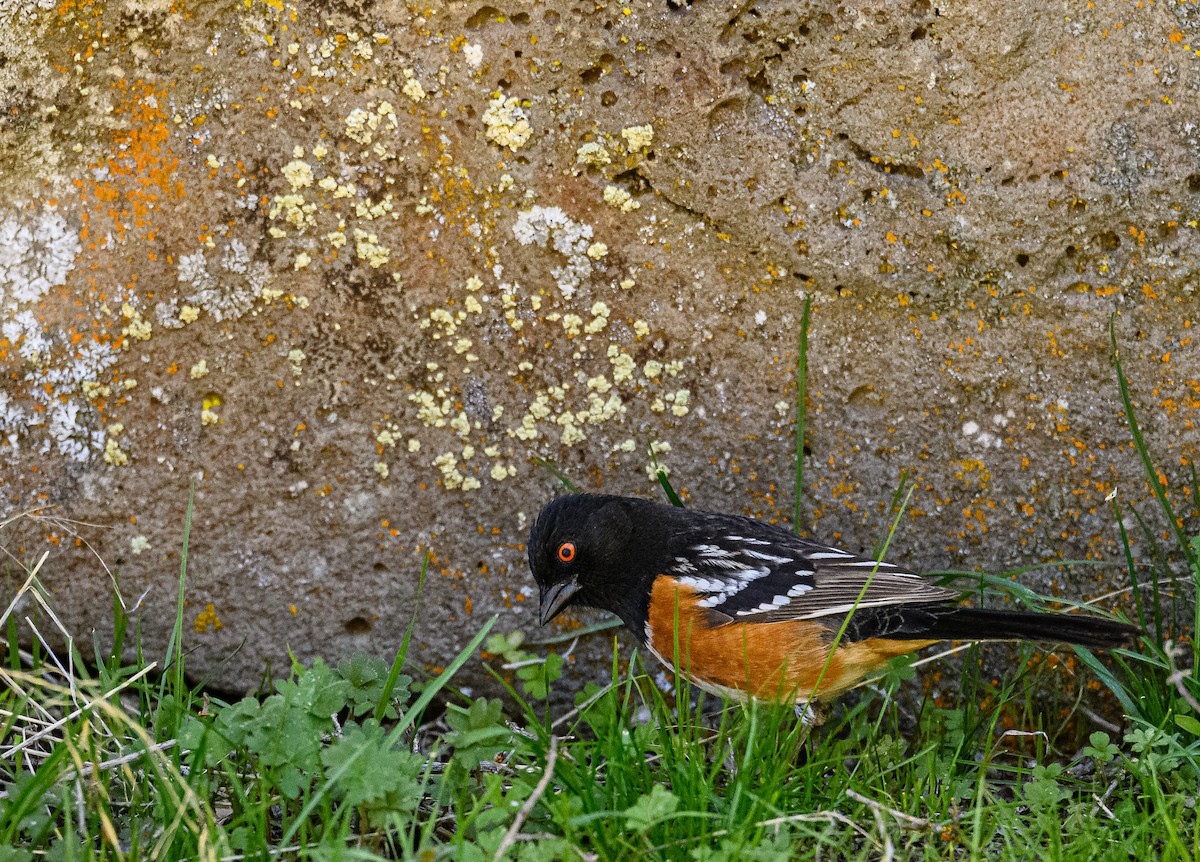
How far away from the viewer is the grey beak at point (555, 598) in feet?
9.67

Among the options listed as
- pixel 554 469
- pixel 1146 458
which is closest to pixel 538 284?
pixel 554 469

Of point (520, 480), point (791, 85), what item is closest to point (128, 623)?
point (520, 480)

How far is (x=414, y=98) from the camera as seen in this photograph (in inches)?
122

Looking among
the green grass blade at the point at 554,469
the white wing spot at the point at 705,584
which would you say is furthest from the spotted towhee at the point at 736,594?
the green grass blade at the point at 554,469

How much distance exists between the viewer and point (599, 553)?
2908mm

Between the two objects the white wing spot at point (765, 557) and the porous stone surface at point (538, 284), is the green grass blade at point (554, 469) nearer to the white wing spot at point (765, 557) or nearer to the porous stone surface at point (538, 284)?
the porous stone surface at point (538, 284)

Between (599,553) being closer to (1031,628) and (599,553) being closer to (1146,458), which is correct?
(1031,628)

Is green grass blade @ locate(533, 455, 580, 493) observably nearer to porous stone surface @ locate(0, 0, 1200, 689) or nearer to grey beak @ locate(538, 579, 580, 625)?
porous stone surface @ locate(0, 0, 1200, 689)

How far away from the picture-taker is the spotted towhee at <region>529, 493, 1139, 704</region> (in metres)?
2.81

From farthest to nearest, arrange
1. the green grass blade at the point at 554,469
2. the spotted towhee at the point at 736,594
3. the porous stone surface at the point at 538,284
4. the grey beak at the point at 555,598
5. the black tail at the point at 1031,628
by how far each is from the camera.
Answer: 1. the green grass blade at the point at 554,469
2. the porous stone surface at the point at 538,284
3. the grey beak at the point at 555,598
4. the spotted towhee at the point at 736,594
5. the black tail at the point at 1031,628

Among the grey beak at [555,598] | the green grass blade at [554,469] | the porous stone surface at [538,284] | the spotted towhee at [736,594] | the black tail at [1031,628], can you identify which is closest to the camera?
A: the black tail at [1031,628]

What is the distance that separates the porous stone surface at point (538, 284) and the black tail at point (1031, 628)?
444mm

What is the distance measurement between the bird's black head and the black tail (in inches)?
30.9

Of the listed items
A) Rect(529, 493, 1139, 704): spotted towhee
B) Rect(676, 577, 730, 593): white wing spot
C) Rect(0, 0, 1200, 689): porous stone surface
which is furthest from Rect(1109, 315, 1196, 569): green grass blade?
Rect(676, 577, 730, 593): white wing spot
